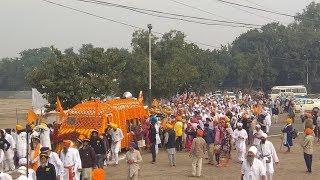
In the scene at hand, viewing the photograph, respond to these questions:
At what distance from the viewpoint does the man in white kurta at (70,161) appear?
1402 cm

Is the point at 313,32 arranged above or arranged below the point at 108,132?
above

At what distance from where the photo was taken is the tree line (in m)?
29.9

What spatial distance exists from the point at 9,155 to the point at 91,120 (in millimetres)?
3223

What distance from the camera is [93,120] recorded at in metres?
20.9

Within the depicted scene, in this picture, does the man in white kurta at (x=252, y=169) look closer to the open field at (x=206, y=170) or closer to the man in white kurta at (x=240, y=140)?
the open field at (x=206, y=170)

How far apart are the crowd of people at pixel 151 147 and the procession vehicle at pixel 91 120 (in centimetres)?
36

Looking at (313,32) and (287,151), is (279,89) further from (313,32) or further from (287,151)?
(287,151)

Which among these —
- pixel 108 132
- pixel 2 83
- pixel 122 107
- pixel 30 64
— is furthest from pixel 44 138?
pixel 30 64

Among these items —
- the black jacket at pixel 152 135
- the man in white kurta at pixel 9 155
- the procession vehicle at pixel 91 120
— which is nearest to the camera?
the man in white kurta at pixel 9 155

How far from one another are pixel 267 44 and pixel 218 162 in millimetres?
73336

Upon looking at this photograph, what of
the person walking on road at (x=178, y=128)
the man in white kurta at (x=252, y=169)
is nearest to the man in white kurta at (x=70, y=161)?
the man in white kurta at (x=252, y=169)

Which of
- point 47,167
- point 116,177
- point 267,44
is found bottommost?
point 116,177

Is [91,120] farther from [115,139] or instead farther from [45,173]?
[45,173]

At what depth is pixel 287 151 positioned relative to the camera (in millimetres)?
23891
